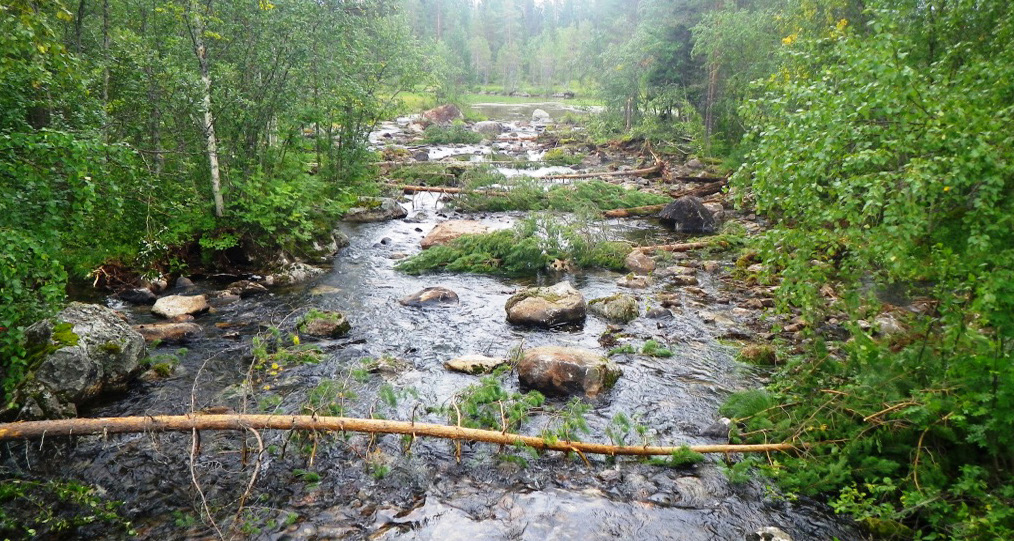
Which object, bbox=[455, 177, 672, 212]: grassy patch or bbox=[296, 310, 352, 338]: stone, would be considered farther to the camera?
bbox=[455, 177, 672, 212]: grassy patch

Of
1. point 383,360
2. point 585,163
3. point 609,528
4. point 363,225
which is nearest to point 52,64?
point 383,360

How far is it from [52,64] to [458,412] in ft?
24.6

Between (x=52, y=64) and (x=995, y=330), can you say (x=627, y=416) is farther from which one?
(x=52, y=64)

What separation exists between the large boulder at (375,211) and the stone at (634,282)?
11.7m

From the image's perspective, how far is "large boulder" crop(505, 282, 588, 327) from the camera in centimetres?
1270

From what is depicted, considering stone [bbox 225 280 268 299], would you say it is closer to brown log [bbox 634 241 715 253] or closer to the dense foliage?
brown log [bbox 634 241 715 253]

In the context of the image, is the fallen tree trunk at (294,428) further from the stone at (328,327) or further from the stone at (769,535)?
the stone at (328,327)

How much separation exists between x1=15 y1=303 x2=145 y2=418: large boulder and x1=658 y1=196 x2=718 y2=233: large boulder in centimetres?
1870

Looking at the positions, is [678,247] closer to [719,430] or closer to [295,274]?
[719,430]

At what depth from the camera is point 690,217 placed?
72.6 ft

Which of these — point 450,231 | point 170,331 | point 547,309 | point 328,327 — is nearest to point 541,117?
point 450,231

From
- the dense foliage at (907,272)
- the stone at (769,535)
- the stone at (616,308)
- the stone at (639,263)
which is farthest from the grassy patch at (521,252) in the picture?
the stone at (769,535)

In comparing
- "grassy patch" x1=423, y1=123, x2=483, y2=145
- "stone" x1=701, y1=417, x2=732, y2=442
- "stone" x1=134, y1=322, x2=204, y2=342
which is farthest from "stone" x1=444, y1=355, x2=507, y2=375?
"grassy patch" x1=423, y1=123, x2=483, y2=145

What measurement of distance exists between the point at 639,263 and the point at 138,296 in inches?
544
